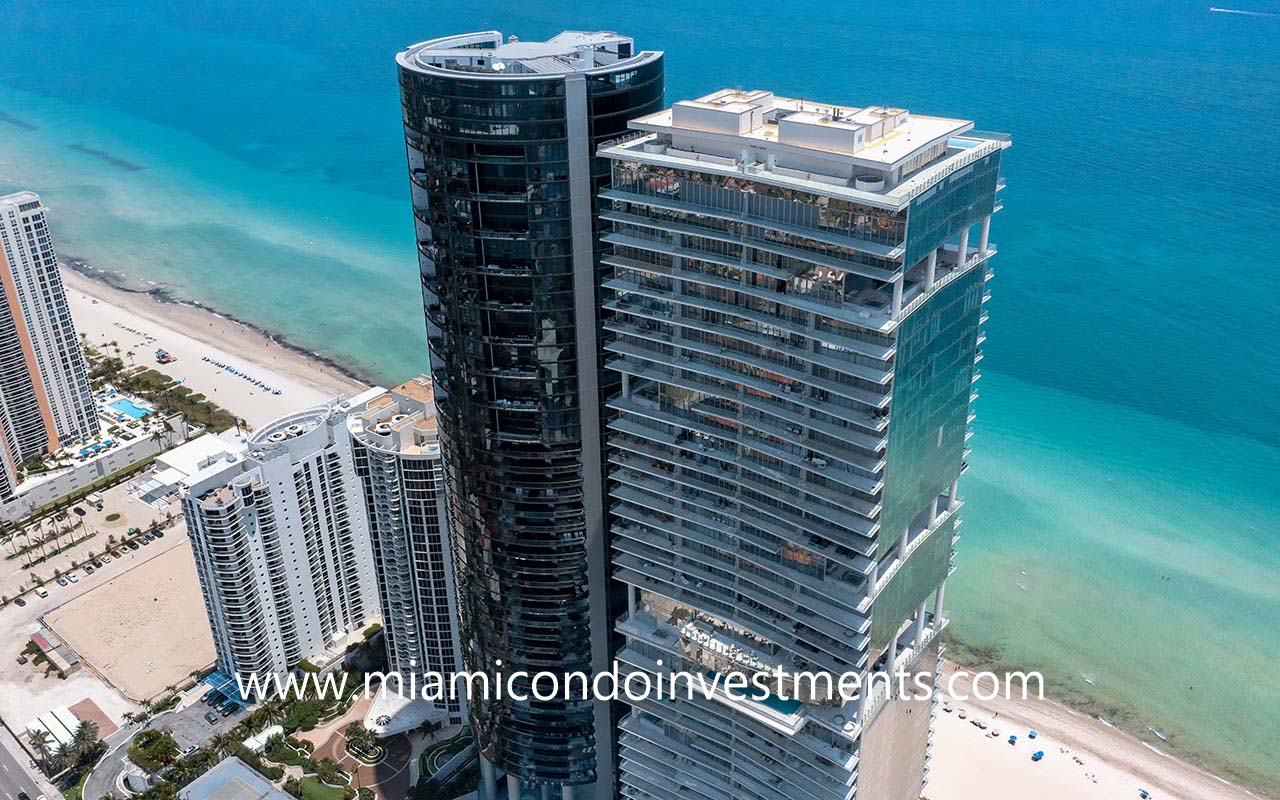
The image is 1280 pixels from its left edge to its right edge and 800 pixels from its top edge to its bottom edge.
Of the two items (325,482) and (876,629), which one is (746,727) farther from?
(325,482)

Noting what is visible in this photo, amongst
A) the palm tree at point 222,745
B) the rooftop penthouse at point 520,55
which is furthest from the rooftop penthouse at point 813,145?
the palm tree at point 222,745

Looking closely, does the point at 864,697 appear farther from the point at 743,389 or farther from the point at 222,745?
the point at 222,745

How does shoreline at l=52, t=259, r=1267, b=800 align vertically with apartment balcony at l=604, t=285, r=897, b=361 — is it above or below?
below

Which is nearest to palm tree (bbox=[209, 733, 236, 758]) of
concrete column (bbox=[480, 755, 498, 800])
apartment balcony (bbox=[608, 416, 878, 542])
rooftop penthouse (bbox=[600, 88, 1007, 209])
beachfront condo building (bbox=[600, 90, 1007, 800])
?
concrete column (bbox=[480, 755, 498, 800])

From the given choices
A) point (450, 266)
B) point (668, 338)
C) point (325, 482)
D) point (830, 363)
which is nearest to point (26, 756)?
point (325, 482)

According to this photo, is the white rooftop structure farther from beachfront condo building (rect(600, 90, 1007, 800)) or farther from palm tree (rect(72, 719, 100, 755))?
beachfront condo building (rect(600, 90, 1007, 800))
